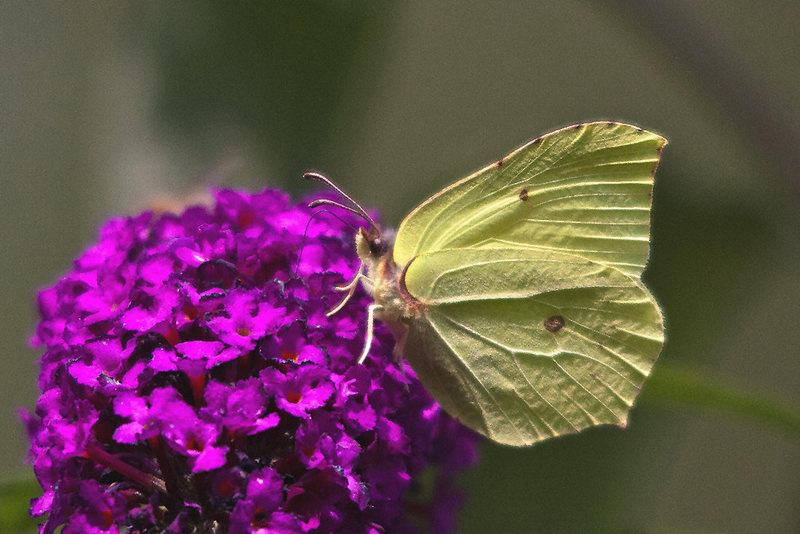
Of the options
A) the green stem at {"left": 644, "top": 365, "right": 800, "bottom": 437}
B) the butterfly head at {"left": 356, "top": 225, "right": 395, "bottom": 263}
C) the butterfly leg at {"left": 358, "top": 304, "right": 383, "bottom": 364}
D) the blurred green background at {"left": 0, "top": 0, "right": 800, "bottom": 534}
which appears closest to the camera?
the butterfly leg at {"left": 358, "top": 304, "right": 383, "bottom": 364}

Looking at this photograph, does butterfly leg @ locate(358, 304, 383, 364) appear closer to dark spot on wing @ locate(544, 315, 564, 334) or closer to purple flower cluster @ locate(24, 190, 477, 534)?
purple flower cluster @ locate(24, 190, 477, 534)

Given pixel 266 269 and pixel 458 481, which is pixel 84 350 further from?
pixel 458 481

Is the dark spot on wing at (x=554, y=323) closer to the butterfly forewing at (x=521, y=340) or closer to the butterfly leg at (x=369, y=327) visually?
the butterfly forewing at (x=521, y=340)

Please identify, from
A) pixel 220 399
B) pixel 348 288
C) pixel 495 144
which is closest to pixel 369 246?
pixel 348 288

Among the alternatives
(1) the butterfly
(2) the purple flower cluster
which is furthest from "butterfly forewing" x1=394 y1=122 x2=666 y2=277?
(2) the purple flower cluster

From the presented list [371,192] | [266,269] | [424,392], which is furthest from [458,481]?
[371,192]

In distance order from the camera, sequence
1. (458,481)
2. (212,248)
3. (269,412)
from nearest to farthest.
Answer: (269,412) < (212,248) < (458,481)

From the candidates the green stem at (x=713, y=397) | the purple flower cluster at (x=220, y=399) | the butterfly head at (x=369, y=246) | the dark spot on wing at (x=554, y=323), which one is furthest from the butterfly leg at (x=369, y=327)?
the green stem at (x=713, y=397)
